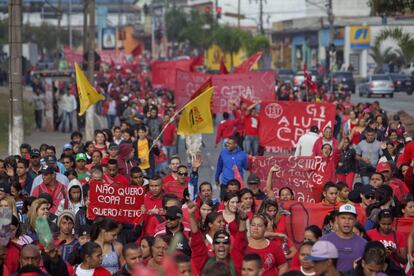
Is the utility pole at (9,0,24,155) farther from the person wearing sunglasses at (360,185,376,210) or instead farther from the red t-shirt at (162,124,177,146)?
the person wearing sunglasses at (360,185,376,210)

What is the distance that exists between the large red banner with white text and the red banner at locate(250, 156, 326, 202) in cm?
1193

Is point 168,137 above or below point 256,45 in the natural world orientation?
below

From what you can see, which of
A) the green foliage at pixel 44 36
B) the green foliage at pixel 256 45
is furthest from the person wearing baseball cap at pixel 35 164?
the green foliage at pixel 44 36

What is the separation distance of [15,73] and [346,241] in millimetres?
14858

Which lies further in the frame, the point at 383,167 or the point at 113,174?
the point at 383,167

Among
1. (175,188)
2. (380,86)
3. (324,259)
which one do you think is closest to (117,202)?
(175,188)

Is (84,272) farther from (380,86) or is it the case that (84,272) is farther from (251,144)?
(380,86)

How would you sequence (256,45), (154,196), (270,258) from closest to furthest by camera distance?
(270,258) → (154,196) → (256,45)

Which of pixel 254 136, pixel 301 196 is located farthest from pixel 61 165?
pixel 254 136

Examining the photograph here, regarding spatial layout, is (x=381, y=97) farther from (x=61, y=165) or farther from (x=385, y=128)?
(x=61, y=165)

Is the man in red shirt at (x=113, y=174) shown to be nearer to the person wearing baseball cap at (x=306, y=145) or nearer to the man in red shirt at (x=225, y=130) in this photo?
the person wearing baseball cap at (x=306, y=145)

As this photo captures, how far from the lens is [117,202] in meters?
12.7

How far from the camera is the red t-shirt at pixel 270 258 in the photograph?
9.70 m

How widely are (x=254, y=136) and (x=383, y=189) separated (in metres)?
13.3
